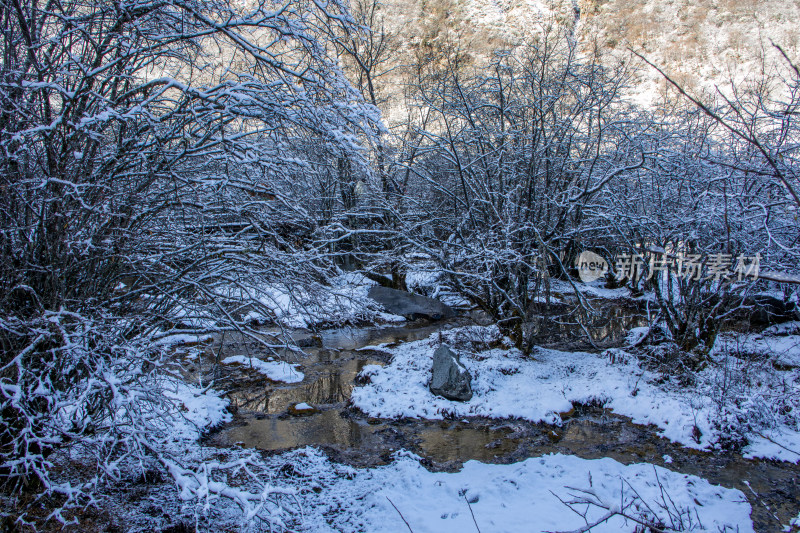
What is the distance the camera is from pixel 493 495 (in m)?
4.30

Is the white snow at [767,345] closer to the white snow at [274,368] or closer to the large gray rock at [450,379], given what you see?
the large gray rock at [450,379]

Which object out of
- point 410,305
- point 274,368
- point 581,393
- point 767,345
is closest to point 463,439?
point 581,393

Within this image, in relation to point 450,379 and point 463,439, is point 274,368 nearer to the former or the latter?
point 450,379

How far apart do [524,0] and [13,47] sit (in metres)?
45.0

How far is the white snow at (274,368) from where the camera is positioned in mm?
7383

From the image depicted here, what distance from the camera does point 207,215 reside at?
429 centimetres

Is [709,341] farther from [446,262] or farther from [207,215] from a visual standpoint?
[207,215]

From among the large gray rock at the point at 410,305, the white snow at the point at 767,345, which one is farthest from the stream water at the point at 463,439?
the large gray rock at the point at 410,305

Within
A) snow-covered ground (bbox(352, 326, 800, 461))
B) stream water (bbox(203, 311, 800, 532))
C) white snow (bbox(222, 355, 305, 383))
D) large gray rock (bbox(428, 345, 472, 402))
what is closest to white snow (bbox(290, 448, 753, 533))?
stream water (bbox(203, 311, 800, 532))

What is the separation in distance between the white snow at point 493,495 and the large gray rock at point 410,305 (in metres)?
6.22

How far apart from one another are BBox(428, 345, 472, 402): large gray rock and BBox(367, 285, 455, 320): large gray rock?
4427mm

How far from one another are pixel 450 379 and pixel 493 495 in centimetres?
221

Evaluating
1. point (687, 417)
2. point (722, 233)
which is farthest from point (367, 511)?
point (722, 233)

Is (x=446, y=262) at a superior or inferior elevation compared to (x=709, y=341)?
superior
